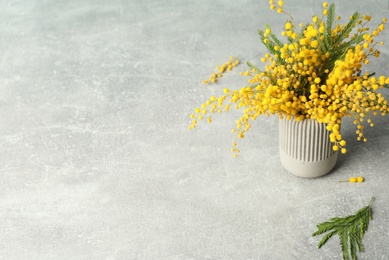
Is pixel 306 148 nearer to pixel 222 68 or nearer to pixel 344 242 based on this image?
pixel 344 242

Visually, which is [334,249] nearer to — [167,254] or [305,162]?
[305,162]

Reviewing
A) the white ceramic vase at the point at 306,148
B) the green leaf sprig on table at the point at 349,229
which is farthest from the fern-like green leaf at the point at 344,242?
the white ceramic vase at the point at 306,148

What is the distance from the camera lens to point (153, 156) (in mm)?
2428

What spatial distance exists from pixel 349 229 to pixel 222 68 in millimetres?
991

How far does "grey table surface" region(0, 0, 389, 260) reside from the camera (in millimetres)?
2125

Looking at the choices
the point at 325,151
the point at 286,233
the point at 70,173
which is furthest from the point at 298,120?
the point at 70,173

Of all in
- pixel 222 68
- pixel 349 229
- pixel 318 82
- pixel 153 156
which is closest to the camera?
pixel 318 82

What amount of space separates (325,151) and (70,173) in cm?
91

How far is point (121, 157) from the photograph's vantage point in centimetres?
244

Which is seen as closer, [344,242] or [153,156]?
[344,242]

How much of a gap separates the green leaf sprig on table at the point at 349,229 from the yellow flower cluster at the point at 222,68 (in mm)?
888

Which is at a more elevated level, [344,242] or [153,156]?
[344,242]

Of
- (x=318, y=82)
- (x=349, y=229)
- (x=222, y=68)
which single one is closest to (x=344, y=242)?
(x=349, y=229)

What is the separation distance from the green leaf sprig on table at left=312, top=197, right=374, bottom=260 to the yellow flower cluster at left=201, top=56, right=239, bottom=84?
89 cm
